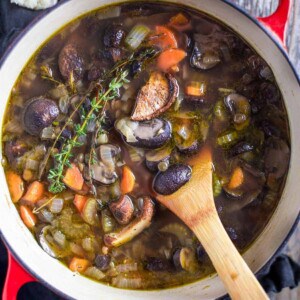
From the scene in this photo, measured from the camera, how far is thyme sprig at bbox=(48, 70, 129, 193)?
105 inches

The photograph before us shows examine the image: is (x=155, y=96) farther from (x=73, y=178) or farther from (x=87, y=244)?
(x=87, y=244)

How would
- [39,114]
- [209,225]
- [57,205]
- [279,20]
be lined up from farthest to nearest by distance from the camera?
[57,205] < [39,114] < [209,225] < [279,20]

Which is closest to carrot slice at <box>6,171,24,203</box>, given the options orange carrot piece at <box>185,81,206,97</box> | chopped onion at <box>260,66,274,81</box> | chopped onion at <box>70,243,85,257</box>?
chopped onion at <box>70,243,85,257</box>

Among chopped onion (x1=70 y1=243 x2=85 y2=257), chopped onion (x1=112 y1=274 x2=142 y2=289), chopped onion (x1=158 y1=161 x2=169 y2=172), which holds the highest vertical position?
chopped onion (x1=158 y1=161 x2=169 y2=172)

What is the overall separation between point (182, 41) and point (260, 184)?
0.77 metres

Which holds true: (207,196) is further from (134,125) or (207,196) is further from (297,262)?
(297,262)

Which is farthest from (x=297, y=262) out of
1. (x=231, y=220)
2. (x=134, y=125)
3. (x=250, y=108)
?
(x=134, y=125)

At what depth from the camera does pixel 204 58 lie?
2783 millimetres

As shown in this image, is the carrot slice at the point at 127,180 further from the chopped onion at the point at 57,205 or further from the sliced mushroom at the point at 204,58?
the sliced mushroom at the point at 204,58

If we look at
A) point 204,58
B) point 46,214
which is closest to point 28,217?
point 46,214

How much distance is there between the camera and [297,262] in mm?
3010

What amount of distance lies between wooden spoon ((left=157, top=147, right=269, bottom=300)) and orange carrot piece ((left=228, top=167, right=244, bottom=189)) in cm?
13

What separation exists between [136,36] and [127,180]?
26.5 inches

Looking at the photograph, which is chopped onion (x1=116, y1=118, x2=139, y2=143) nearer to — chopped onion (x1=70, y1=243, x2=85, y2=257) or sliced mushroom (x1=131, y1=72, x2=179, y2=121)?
sliced mushroom (x1=131, y1=72, x2=179, y2=121)
